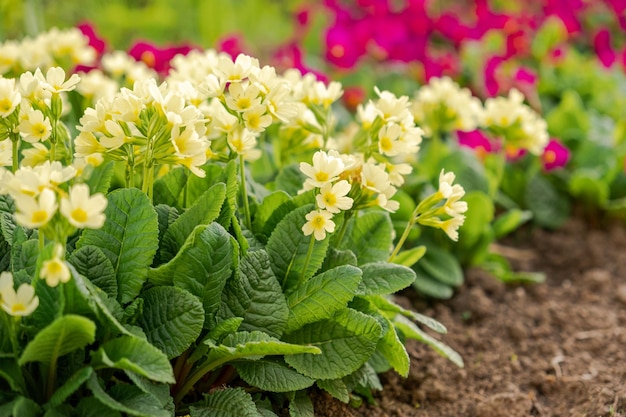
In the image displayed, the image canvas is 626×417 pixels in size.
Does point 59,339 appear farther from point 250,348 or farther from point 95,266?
point 250,348

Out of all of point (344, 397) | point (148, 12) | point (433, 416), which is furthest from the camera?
point (148, 12)

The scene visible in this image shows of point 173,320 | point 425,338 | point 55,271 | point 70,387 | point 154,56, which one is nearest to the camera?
point 55,271

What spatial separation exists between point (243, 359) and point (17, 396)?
0.37m

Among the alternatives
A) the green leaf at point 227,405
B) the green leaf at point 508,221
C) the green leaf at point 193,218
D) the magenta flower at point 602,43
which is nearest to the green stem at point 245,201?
the green leaf at point 193,218

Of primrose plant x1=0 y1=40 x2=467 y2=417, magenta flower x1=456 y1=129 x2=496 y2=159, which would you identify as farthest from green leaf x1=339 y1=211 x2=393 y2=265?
magenta flower x1=456 y1=129 x2=496 y2=159

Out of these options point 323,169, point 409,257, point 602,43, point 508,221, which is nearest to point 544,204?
point 508,221

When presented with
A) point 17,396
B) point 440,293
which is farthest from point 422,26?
point 17,396

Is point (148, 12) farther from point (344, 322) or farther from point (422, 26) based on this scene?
point (344, 322)

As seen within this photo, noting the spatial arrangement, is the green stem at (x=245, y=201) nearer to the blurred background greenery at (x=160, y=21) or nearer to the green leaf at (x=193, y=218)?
the green leaf at (x=193, y=218)

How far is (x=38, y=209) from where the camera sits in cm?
108

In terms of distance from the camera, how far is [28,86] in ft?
4.48

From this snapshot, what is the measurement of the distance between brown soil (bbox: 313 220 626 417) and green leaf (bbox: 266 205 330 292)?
0.87 feet

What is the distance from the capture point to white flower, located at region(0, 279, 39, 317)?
3.68 feet

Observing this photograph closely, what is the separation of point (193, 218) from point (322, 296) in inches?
10.1
